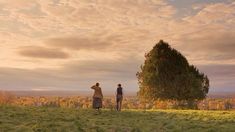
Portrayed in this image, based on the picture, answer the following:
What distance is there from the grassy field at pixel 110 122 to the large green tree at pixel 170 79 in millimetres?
31580

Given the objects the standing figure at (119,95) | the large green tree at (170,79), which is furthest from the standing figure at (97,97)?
the large green tree at (170,79)

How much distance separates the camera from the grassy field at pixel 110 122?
109 ft

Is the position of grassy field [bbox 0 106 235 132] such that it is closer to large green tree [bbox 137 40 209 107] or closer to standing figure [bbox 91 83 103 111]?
standing figure [bbox 91 83 103 111]

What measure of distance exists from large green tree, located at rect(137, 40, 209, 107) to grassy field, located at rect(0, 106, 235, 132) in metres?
31.6

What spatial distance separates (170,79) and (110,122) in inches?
1615

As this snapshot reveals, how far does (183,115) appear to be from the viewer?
4406cm

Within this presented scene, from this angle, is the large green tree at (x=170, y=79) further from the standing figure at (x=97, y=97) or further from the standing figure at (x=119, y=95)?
the standing figure at (x=97, y=97)

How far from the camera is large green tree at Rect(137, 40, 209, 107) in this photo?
7638 centimetres

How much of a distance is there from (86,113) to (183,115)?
9354 mm

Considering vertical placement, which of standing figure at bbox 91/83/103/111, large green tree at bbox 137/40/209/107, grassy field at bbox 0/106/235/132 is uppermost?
large green tree at bbox 137/40/209/107

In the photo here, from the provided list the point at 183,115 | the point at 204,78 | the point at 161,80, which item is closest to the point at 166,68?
the point at 161,80

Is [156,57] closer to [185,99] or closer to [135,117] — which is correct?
[185,99]

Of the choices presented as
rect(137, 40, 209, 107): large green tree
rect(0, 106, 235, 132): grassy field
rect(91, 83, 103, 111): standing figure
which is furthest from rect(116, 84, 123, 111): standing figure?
rect(137, 40, 209, 107): large green tree

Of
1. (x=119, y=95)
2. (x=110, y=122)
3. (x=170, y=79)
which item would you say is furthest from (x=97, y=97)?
(x=170, y=79)
